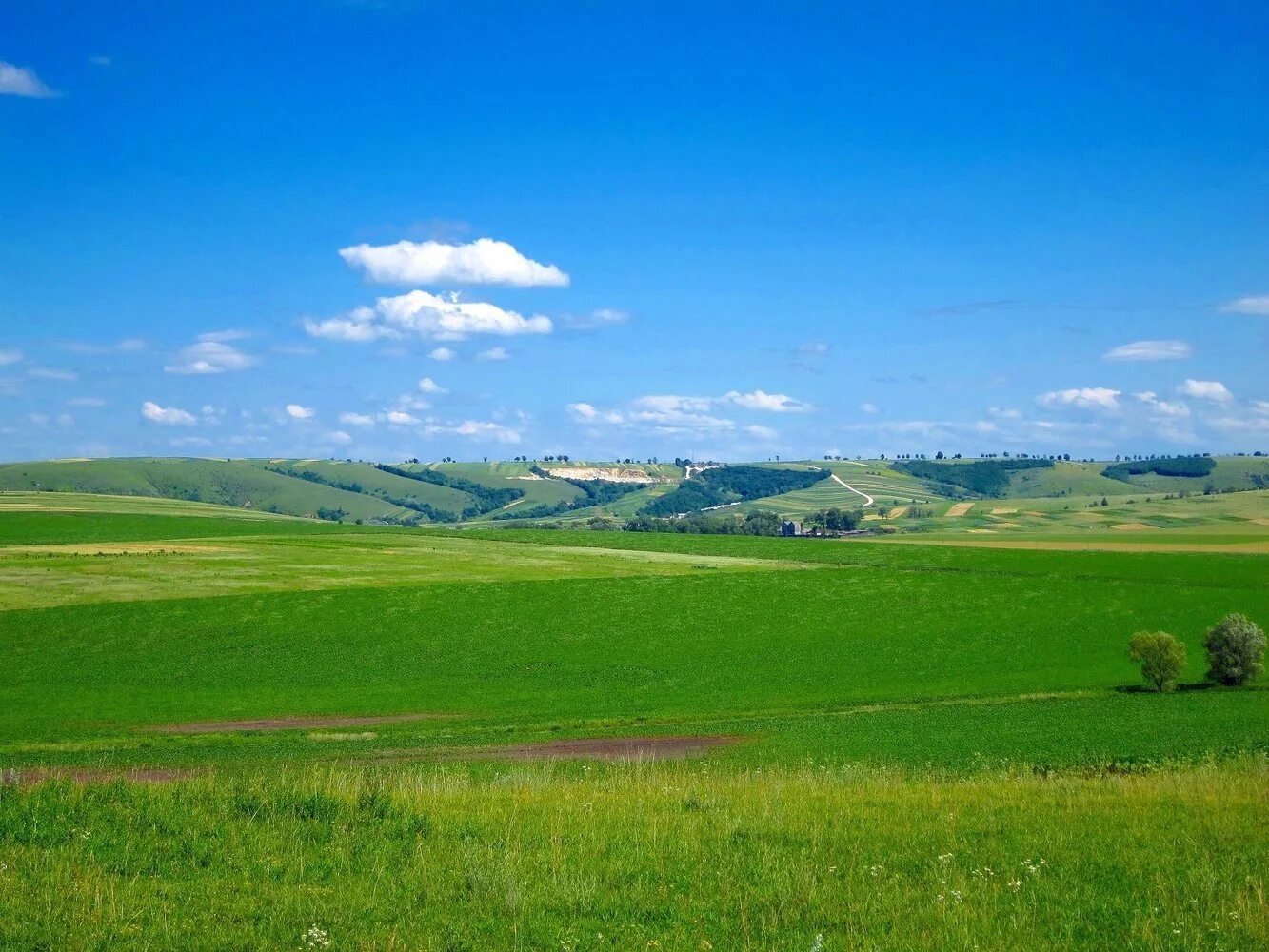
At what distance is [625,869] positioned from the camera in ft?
40.2

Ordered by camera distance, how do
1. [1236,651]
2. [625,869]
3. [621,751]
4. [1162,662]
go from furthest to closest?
[1236,651], [1162,662], [621,751], [625,869]

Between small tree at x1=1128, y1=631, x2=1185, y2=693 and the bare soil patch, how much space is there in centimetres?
3319

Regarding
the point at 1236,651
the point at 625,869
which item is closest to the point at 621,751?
the point at 625,869

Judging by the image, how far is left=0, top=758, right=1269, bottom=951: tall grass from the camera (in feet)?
32.6

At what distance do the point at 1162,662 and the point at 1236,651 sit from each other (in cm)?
469

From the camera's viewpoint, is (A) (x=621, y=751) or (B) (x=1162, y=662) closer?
(A) (x=621, y=751)

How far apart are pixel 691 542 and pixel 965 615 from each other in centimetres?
5498

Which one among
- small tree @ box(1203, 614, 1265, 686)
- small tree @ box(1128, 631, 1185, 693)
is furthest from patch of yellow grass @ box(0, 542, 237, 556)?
small tree @ box(1203, 614, 1265, 686)

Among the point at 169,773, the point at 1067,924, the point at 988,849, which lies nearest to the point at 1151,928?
the point at 1067,924

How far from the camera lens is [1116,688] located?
48562mm

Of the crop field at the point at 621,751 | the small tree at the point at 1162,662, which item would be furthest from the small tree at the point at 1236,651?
the small tree at the point at 1162,662

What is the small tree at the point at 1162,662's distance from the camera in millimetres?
47469

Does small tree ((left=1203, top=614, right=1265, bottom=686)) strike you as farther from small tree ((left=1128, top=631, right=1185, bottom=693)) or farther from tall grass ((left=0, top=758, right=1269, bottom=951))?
tall grass ((left=0, top=758, right=1269, bottom=951))

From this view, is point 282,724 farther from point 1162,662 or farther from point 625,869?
A: point 1162,662
